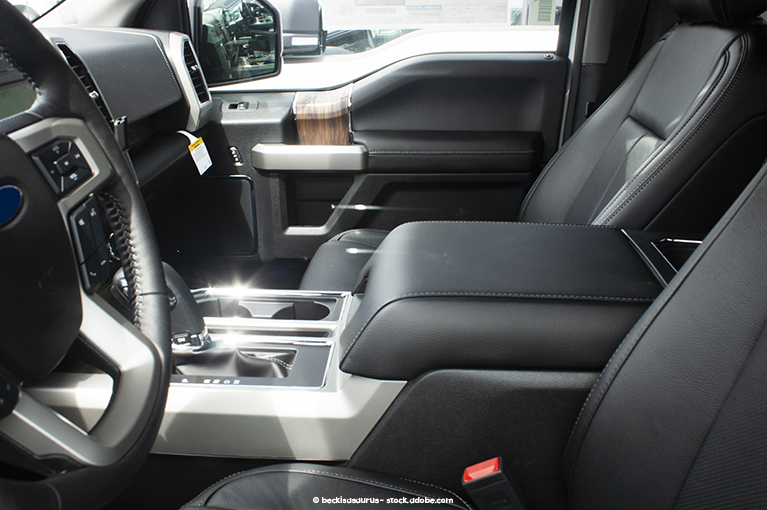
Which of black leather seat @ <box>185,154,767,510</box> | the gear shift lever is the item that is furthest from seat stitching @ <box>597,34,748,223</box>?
the gear shift lever

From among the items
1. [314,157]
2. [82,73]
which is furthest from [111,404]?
[314,157]

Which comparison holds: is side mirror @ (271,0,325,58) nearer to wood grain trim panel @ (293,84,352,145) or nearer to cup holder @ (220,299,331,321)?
wood grain trim panel @ (293,84,352,145)

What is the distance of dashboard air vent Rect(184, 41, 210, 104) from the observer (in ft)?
5.05

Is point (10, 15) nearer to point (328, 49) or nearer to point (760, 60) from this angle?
point (760, 60)

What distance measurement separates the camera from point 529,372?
0.74m

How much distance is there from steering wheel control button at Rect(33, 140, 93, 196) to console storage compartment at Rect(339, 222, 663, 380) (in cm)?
37

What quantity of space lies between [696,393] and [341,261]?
874 mm

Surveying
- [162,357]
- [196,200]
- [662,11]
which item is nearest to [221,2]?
[196,200]

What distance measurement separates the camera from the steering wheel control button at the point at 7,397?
1.42ft

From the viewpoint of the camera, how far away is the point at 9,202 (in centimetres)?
45

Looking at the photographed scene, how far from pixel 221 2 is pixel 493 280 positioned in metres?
1.36

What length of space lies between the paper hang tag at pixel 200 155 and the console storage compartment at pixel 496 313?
0.94m

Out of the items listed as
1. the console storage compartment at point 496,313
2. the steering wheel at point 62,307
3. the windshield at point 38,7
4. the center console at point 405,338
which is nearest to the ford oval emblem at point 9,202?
the steering wheel at point 62,307

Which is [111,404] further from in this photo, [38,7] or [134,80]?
[38,7]
